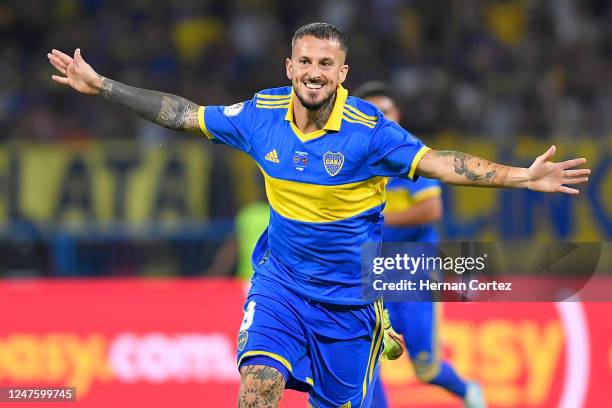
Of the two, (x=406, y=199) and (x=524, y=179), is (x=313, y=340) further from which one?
(x=406, y=199)

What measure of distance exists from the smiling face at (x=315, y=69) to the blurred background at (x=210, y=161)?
13.9ft

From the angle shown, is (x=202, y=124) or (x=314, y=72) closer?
(x=314, y=72)

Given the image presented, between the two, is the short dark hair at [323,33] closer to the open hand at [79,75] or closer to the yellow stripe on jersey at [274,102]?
the yellow stripe on jersey at [274,102]

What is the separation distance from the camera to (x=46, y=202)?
13617 mm

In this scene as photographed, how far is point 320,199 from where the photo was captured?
20.0ft

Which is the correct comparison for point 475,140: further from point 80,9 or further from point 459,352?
point 80,9

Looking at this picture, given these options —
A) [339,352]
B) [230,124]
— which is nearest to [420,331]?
[339,352]

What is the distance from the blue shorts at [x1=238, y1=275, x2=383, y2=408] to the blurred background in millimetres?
3503

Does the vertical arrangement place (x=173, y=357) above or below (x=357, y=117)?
below

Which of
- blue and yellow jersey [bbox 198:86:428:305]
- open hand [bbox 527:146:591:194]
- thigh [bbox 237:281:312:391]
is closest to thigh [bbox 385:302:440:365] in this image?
blue and yellow jersey [bbox 198:86:428:305]

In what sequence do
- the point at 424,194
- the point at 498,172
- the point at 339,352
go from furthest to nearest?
the point at 424,194 → the point at 339,352 → the point at 498,172

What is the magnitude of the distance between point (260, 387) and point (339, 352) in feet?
1.99

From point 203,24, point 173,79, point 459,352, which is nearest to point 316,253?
point 459,352

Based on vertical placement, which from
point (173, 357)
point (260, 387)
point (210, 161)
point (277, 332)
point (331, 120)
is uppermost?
point (210, 161)
